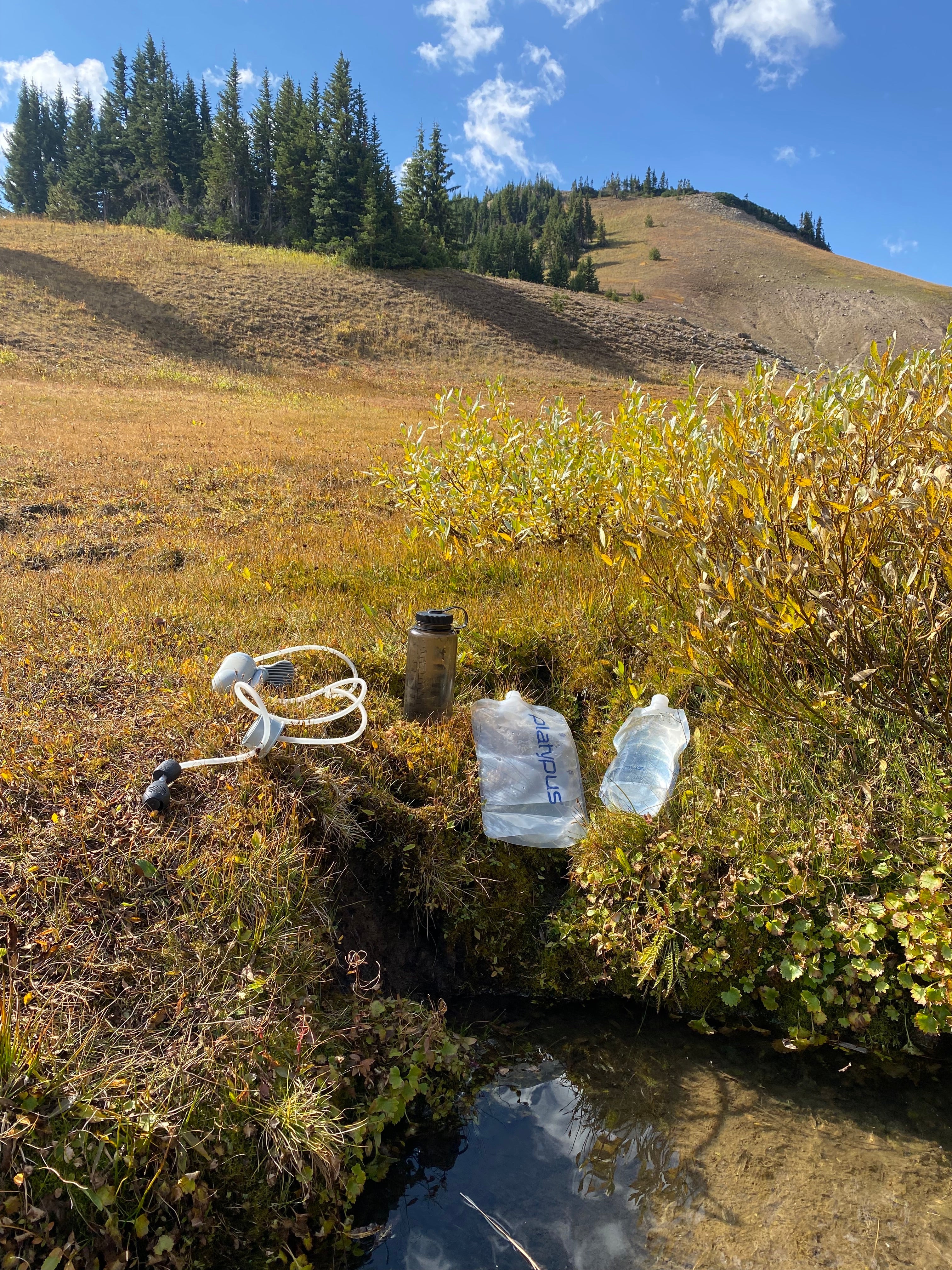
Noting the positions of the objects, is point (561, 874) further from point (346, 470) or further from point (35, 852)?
point (346, 470)

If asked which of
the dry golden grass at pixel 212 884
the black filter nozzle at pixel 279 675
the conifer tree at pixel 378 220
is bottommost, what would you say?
the dry golden grass at pixel 212 884

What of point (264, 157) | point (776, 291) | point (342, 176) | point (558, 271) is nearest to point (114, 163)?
point (264, 157)

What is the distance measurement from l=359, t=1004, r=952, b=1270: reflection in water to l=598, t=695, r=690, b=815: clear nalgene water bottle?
935mm

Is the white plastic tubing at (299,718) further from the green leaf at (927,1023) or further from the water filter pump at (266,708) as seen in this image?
the green leaf at (927,1023)

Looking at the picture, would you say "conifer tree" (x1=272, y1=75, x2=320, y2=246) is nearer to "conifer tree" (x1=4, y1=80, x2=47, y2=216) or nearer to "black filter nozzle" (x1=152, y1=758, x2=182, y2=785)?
"conifer tree" (x1=4, y1=80, x2=47, y2=216)

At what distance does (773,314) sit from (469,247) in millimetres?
32195

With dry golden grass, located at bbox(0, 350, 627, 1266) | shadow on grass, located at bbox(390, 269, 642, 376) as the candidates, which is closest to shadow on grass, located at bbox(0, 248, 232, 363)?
shadow on grass, located at bbox(390, 269, 642, 376)

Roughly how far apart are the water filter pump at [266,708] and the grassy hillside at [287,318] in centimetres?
2432

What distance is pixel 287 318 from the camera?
111 feet

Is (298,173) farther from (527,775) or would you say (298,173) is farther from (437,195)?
(527,775)

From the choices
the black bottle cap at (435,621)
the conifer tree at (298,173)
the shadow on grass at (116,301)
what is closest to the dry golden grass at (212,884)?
the black bottle cap at (435,621)

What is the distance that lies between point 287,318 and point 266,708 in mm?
35234

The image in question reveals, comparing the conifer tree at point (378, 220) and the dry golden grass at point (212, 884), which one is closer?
the dry golden grass at point (212, 884)

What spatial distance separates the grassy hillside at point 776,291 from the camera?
67.2 metres
